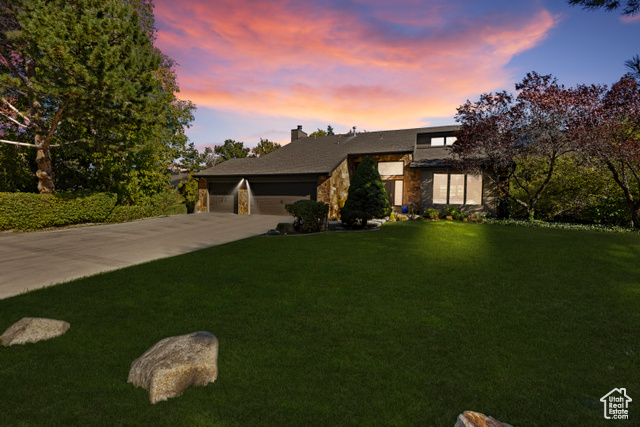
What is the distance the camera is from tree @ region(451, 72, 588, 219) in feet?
48.4

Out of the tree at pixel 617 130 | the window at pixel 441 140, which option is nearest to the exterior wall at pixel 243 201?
the window at pixel 441 140

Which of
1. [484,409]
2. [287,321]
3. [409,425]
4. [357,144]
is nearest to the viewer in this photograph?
[409,425]

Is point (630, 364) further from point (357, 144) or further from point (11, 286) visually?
point (357, 144)

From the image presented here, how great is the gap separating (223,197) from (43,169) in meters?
10.6

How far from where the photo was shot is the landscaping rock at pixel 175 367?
3.19m

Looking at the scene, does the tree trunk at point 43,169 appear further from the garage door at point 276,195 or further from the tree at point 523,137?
the tree at point 523,137

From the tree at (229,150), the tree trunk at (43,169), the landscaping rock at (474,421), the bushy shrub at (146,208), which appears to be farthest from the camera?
the tree at (229,150)

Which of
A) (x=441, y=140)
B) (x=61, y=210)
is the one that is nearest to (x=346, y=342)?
(x=61, y=210)

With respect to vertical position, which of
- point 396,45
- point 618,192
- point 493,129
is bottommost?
point 618,192

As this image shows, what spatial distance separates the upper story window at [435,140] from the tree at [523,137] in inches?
170

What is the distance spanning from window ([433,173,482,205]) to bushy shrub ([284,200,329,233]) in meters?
9.02

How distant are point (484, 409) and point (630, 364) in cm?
231

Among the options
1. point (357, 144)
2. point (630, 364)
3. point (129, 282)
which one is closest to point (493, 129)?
point (357, 144)

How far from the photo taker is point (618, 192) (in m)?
15.8
